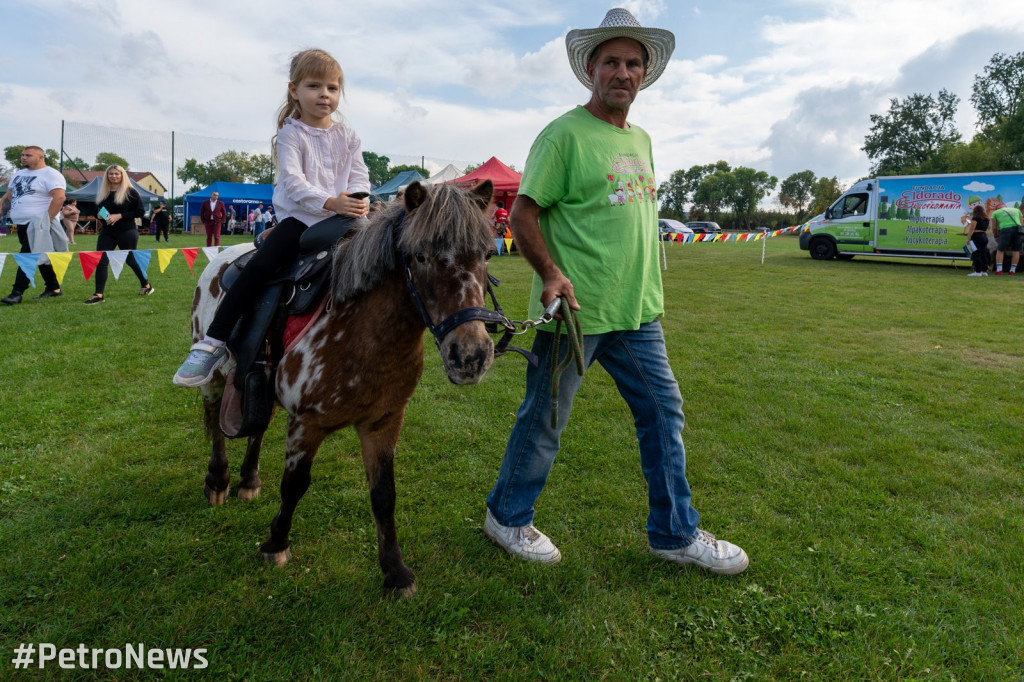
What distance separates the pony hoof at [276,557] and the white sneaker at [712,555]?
72.0 inches

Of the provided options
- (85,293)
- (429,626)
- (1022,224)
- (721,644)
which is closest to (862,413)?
(721,644)

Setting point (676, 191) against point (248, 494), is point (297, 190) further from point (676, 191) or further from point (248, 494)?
point (676, 191)

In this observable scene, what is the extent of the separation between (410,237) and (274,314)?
38.0 inches

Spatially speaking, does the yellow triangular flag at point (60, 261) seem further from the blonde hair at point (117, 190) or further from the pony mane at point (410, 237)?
the pony mane at point (410, 237)

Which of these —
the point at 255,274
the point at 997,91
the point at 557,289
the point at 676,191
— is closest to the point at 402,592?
the point at 557,289

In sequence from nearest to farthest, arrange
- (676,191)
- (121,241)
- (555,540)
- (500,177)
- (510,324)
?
(510,324) < (555,540) < (121,241) < (500,177) < (676,191)

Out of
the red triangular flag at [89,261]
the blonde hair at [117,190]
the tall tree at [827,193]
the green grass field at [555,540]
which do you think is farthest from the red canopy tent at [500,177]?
the tall tree at [827,193]

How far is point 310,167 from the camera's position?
2902 millimetres

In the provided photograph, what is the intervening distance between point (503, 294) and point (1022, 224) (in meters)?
16.0

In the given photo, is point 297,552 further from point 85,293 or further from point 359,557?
point 85,293

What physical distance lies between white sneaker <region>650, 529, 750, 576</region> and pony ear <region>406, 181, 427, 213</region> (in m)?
2.01

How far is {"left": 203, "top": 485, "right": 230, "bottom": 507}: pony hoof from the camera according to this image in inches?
131

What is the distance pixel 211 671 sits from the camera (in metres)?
2.12

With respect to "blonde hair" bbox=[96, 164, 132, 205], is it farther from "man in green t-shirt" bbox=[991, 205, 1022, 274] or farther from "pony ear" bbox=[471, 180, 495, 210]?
"man in green t-shirt" bbox=[991, 205, 1022, 274]
